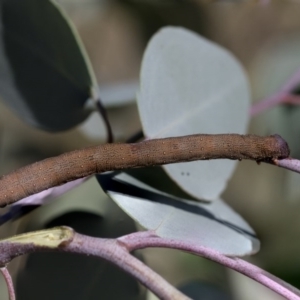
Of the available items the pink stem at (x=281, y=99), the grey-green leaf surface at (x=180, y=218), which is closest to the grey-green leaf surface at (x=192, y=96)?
the grey-green leaf surface at (x=180, y=218)

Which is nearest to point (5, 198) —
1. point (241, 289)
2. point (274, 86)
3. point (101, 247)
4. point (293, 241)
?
point (101, 247)

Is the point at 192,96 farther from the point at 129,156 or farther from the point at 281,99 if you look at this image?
the point at 281,99

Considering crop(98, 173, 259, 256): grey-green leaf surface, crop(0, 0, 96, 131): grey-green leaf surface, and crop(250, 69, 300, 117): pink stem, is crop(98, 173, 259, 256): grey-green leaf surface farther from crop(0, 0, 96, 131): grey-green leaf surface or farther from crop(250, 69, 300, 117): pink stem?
crop(250, 69, 300, 117): pink stem

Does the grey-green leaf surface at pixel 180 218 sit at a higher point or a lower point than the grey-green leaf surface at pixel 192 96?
lower

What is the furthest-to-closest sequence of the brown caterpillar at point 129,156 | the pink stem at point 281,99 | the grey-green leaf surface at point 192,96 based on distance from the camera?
the pink stem at point 281,99 → the grey-green leaf surface at point 192,96 → the brown caterpillar at point 129,156

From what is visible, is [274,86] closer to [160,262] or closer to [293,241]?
[293,241]

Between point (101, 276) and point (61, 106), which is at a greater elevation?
point (61, 106)

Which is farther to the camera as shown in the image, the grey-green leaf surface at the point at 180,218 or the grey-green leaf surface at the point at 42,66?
the grey-green leaf surface at the point at 42,66

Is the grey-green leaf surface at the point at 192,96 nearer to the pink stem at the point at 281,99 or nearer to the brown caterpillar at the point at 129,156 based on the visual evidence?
the brown caterpillar at the point at 129,156

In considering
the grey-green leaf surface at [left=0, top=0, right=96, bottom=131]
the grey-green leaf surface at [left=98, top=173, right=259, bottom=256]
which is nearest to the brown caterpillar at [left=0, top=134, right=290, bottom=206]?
the grey-green leaf surface at [left=98, top=173, right=259, bottom=256]
